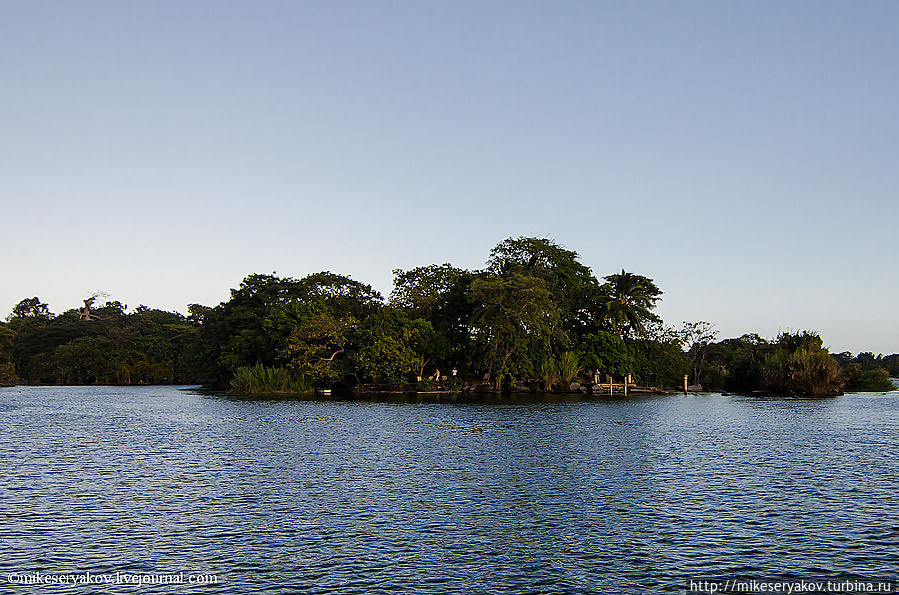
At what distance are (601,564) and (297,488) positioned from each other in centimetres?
1021

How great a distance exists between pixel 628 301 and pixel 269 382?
38997 millimetres

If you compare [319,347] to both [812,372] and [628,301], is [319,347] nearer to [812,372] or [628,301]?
[628,301]

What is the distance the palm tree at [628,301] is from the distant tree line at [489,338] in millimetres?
127

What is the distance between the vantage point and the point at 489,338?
71188 mm

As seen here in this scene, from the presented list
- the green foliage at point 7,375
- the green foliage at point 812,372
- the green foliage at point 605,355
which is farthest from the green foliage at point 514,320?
the green foliage at point 7,375

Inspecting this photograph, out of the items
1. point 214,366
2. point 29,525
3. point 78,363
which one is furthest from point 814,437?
point 78,363

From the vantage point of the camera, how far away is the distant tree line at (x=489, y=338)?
68938 millimetres

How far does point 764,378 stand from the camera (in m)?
70.3

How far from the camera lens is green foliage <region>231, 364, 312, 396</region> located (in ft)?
245

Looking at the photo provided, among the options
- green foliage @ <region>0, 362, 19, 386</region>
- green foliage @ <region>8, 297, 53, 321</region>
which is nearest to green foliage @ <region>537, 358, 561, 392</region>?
green foliage @ <region>0, 362, 19, 386</region>

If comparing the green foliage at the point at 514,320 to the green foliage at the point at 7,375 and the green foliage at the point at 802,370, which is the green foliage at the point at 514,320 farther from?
the green foliage at the point at 7,375

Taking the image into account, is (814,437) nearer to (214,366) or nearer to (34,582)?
(34,582)

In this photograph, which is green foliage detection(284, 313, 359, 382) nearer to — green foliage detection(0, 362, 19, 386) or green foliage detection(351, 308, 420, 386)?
green foliage detection(351, 308, 420, 386)

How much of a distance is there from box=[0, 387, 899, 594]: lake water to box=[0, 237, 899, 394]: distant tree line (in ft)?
108
